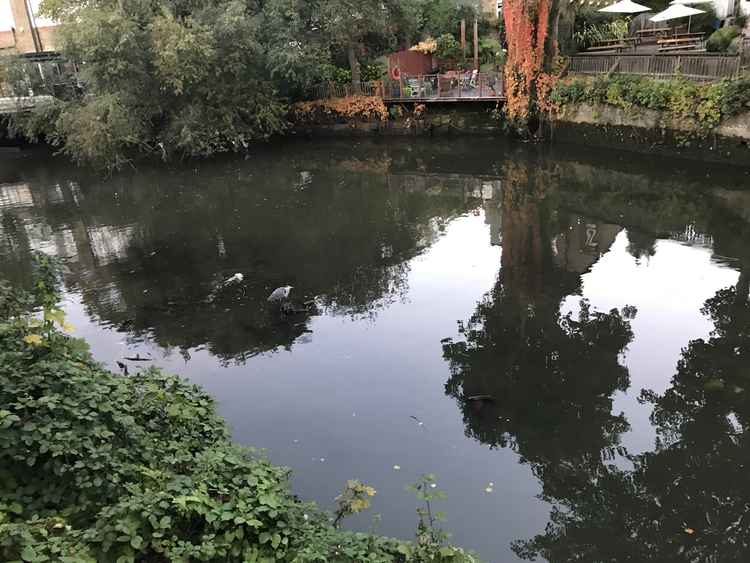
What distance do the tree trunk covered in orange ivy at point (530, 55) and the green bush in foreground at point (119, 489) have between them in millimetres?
22000

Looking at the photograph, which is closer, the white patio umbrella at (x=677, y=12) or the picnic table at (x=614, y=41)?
the white patio umbrella at (x=677, y=12)

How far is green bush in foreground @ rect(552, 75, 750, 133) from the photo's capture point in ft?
60.7

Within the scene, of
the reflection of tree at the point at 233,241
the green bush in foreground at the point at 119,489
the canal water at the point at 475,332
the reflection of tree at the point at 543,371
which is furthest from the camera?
the reflection of tree at the point at 233,241

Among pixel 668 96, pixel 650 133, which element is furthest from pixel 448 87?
pixel 668 96

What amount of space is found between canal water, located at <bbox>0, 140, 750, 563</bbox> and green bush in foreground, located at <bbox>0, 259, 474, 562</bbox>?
70.2 inches

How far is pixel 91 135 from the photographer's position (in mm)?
23234

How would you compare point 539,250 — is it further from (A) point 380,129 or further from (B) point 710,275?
(A) point 380,129

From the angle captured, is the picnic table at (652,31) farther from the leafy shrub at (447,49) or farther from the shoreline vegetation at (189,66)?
the shoreline vegetation at (189,66)

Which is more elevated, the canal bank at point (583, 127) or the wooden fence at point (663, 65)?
the wooden fence at point (663, 65)

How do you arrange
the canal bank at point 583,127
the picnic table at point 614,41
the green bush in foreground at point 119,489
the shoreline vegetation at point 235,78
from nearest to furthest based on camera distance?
the green bush in foreground at point 119,489 → the canal bank at point 583,127 → the shoreline vegetation at point 235,78 → the picnic table at point 614,41

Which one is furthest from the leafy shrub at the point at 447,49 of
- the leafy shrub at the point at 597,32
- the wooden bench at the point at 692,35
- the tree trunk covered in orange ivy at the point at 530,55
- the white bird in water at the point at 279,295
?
the white bird in water at the point at 279,295

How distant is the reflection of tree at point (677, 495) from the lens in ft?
20.9

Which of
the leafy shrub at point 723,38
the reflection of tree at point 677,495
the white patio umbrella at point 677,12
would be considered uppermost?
the white patio umbrella at point 677,12

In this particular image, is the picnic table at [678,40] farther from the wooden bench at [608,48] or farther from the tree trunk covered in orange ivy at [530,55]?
the tree trunk covered in orange ivy at [530,55]
